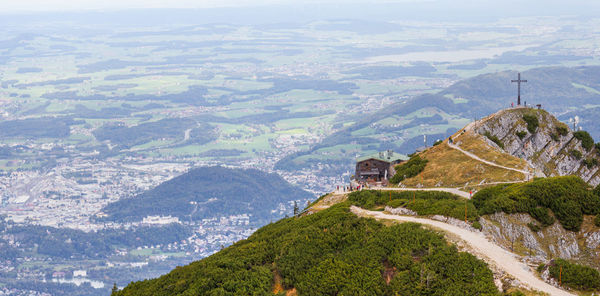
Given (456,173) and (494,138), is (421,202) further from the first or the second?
(494,138)

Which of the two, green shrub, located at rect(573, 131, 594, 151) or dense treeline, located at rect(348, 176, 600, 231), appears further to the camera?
green shrub, located at rect(573, 131, 594, 151)

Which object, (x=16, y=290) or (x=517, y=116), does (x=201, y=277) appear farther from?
(x=16, y=290)

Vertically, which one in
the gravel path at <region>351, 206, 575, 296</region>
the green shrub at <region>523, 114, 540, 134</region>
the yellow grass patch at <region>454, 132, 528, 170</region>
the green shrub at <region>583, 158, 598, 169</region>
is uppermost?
the gravel path at <region>351, 206, 575, 296</region>

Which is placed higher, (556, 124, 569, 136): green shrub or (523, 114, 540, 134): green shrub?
(523, 114, 540, 134): green shrub

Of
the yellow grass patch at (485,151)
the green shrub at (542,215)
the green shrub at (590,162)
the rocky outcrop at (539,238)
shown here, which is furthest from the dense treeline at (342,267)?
the green shrub at (590,162)

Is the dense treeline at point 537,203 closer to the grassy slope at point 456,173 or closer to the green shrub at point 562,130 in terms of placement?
the grassy slope at point 456,173

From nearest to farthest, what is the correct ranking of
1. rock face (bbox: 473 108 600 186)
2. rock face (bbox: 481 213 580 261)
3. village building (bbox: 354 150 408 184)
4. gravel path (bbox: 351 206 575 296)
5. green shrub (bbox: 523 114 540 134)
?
gravel path (bbox: 351 206 575 296), rock face (bbox: 481 213 580 261), rock face (bbox: 473 108 600 186), green shrub (bbox: 523 114 540 134), village building (bbox: 354 150 408 184)

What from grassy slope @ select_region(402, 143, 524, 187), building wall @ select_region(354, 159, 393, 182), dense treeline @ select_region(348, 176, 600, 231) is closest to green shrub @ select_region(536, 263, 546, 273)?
dense treeline @ select_region(348, 176, 600, 231)

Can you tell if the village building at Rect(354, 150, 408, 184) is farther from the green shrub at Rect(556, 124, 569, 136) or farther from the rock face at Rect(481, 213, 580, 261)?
the rock face at Rect(481, 213, 580, 261)
